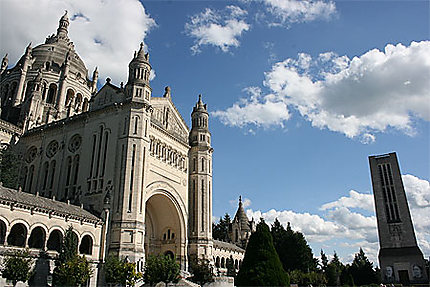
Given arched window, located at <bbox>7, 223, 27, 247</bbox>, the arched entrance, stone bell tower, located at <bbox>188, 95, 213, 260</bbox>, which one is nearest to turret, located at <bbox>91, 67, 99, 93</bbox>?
stone bell tower, located at <bbox>188, 95, 213, 260</bbox>

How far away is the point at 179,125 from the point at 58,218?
81.7 ft

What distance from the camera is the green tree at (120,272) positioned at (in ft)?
100

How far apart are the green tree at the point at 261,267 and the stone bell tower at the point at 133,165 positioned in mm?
16996

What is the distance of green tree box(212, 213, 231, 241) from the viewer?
83044 millimetres

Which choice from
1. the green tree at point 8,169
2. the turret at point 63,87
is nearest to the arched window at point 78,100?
the turret at point 63,87

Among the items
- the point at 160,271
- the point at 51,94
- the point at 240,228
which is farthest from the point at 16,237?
the point at 240,228

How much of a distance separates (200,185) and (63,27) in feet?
157

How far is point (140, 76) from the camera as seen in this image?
42.9m

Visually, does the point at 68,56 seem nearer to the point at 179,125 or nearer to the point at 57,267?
the point at 179,125

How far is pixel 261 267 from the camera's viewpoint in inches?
816

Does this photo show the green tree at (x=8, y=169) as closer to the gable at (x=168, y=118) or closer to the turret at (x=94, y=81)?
the gable at (x=168, y=118)

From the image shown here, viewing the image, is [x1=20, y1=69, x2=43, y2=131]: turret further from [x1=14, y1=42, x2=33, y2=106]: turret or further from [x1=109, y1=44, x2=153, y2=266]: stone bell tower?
[x1=109, y1=44, x2=153, y2=266]: stone bell tower

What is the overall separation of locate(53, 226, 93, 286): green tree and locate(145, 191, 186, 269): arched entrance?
624 inches

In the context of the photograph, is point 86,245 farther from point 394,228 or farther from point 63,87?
point 394,228
